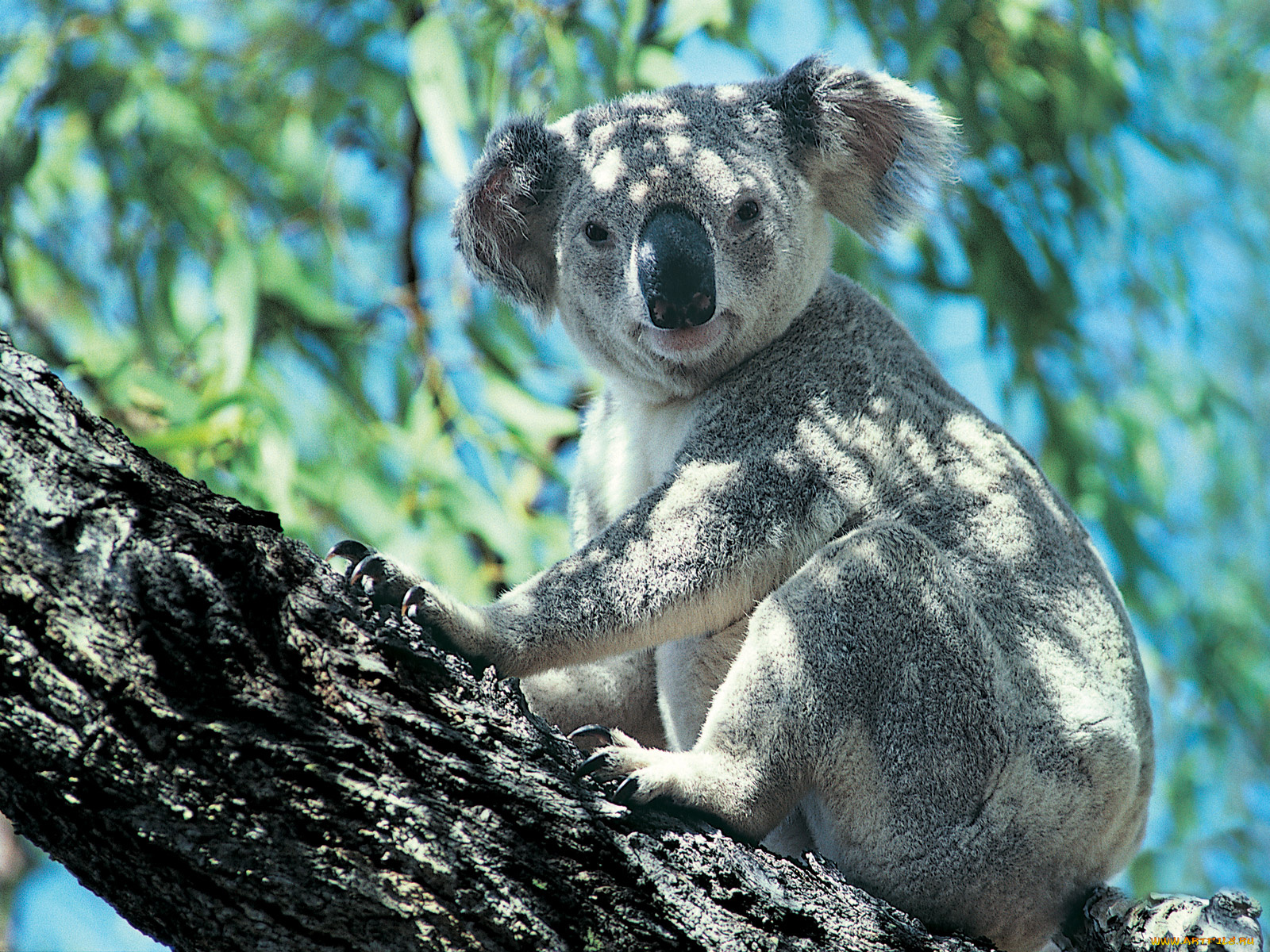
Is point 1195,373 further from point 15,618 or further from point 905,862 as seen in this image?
point 15,618

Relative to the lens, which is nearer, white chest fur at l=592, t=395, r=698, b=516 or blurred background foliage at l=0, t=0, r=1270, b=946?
white chest fur at l=592, t=395, r=698, b=516

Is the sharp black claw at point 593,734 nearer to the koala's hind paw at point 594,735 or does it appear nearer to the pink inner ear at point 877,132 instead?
the koala's hind paw at point 594,735

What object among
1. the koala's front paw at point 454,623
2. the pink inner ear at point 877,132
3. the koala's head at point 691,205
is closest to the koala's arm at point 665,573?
the koala's front paw at point 454,623

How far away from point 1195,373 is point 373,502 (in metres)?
3.27

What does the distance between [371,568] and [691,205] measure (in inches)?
40.1

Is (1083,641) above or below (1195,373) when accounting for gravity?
below

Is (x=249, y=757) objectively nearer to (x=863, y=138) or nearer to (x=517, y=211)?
(x=517, y=211)

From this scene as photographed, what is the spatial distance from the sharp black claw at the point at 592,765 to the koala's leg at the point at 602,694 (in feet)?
2.07

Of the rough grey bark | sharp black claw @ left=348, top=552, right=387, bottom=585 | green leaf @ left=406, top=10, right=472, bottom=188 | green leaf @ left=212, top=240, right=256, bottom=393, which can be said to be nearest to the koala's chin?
sharp black claw @ left=348, top=552, right=387, bottom=585

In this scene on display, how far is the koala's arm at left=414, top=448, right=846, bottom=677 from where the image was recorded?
1.92m

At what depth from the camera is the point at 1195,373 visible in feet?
15.3

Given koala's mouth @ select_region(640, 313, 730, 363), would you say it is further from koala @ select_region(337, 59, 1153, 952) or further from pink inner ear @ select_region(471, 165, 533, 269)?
pink inner ear @ select_region(471, 165, 533, 269)

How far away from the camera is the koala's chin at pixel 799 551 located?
6.31 ft

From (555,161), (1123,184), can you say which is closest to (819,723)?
(555,161)
